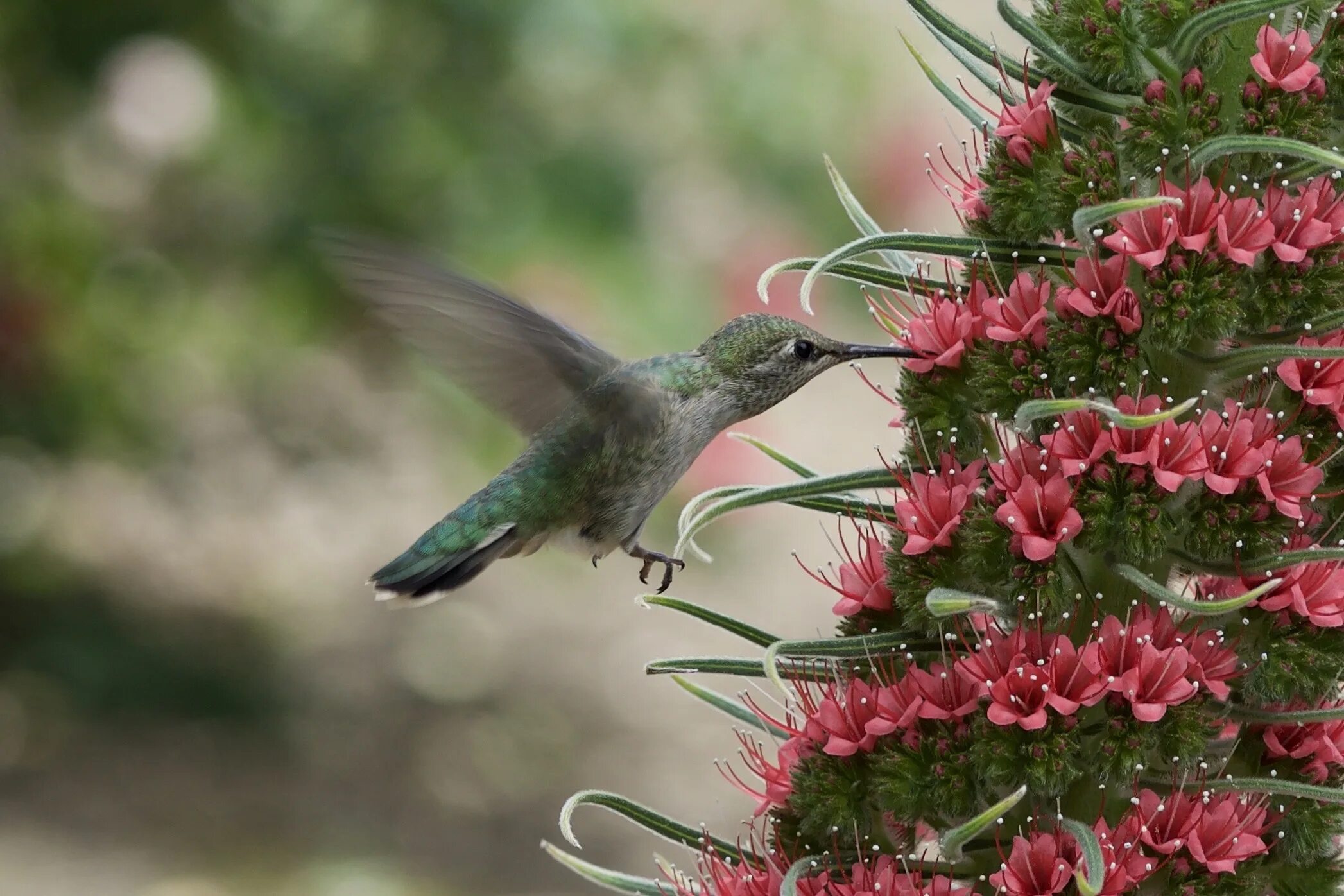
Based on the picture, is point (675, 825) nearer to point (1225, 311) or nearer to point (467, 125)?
point (1225, 311)

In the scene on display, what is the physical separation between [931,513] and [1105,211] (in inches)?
19.0

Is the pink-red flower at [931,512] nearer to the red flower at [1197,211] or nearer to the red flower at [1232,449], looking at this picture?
the red flower at [1232,449]

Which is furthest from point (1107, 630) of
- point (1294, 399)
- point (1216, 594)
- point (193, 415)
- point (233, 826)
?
point (233, 826)

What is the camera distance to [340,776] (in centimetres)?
904

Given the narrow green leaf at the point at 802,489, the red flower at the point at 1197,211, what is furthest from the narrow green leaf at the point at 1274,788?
the red flower at the point at 1197,211

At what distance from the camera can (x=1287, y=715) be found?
212cm

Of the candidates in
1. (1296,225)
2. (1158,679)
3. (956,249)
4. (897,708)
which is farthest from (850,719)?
(1296,225)

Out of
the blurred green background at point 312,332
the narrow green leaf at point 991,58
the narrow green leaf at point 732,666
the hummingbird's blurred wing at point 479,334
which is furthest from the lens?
the blurred green background at point 312,332

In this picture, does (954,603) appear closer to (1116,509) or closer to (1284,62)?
(1116,509)

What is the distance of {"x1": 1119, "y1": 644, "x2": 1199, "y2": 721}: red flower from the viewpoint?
2039mm

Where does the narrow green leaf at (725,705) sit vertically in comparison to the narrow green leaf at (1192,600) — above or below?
above

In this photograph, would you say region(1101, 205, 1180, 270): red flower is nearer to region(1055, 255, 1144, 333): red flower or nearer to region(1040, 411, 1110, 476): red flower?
region(1055, 255, 1144, 333): red flower

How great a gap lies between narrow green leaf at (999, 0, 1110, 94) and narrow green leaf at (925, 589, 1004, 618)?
2.53ft

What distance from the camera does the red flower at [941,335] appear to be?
7.36ft
